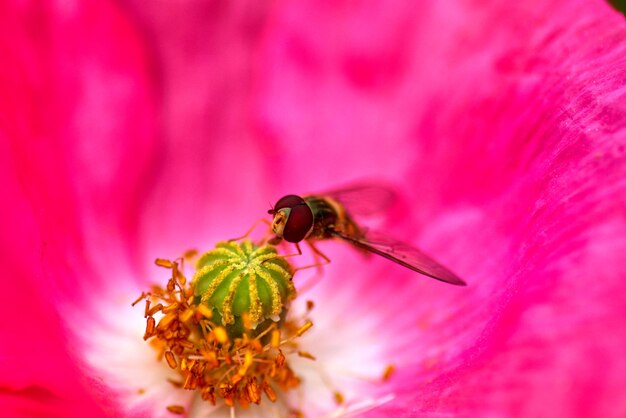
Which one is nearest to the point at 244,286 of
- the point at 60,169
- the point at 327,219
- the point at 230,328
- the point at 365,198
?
the point at 230,328

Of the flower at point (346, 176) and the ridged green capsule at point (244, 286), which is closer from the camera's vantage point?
the flower at point (346, 176)

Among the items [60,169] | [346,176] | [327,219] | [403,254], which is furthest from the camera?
[346,176]

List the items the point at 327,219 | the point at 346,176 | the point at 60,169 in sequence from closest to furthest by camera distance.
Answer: the point at 327,219 → the point at 60,169 → the point at 346,176

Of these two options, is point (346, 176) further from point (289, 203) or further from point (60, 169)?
point (60, 169)

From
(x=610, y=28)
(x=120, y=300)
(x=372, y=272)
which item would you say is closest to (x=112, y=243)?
(x=120, y=300)

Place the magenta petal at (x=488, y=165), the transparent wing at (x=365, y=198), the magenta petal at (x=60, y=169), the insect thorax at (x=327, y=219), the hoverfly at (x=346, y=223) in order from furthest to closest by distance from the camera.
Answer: the transparent wing at (x=365, y=198), the insect thorax at (x=327, y=219), the hoverfly at (x=346, y=223), the magenta petal at (x=60, y=169), the magenta petal at (x=488, y=165)

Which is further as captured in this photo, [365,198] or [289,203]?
[365,198]

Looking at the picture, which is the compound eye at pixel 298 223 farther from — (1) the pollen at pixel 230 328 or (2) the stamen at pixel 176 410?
(2) the stamen at pixel 176 410

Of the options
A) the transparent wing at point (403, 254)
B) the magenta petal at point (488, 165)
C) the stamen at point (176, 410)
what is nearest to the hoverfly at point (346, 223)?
the transparent wing at point (403, 254)
